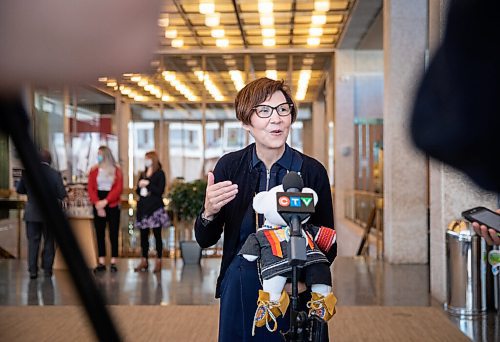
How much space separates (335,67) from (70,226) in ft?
60.4

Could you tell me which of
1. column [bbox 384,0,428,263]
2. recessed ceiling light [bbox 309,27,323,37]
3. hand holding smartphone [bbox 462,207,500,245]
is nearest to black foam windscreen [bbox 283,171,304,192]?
hand holding smartphone [bbox 462,207,500,245]

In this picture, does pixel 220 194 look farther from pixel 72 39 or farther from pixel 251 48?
pixel 251 48

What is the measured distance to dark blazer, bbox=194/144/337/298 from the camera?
268 cm

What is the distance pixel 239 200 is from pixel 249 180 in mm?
84

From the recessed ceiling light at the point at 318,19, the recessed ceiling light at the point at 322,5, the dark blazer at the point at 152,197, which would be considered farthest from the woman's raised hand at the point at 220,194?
the recessed ceiling light at the point at 318,19

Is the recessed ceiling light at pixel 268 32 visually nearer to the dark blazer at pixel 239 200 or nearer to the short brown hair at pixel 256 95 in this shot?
the short brown hair at pixel 256 95

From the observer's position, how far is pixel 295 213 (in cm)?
211

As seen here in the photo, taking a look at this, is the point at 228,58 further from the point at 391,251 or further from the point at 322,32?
the point at 391,251

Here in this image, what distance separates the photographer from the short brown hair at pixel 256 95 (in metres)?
2.75

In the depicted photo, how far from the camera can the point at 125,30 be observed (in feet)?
1.57

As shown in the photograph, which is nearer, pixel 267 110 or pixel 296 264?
pixel 296 264

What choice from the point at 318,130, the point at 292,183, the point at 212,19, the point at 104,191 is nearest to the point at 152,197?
the point at 104,191

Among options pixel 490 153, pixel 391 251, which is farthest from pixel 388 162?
pixel 490 153

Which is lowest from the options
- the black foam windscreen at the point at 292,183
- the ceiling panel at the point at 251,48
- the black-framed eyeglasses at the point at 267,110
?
the black foam windscreen at the point at 292,183
